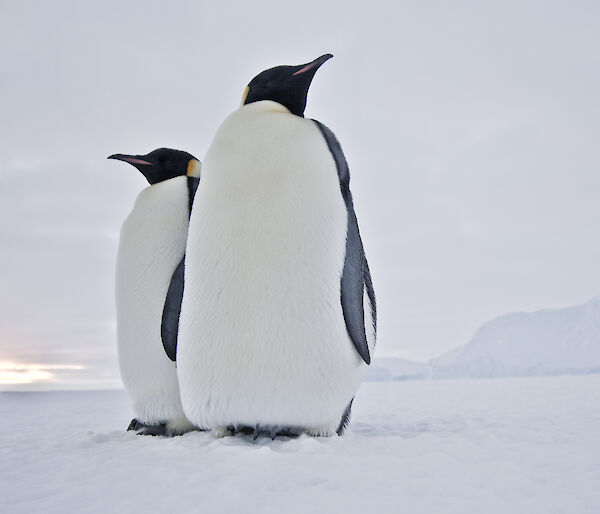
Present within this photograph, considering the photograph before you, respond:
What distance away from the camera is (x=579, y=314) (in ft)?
46.3

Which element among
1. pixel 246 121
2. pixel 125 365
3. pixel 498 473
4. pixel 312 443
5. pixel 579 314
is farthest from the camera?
pixel 579 314

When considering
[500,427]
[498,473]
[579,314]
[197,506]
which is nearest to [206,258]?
[197,506]

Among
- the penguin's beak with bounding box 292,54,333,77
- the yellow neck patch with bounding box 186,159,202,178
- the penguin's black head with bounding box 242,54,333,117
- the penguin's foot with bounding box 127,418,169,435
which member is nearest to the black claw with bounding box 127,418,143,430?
the penguin's foot with bounding box 127,418,169,435

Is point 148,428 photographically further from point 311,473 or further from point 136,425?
point 311,473

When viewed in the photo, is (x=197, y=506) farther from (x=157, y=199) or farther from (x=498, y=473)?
(x=157, y=199)

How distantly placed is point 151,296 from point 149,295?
1 cm

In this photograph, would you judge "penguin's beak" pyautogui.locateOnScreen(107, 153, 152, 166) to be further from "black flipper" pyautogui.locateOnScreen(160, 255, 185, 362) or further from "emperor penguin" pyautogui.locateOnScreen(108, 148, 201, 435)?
"black flipper" pyautogui.locateOnScreen(160, 255, 185, 362)

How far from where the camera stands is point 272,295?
203 cm

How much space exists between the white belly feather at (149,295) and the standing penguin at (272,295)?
0.28 m

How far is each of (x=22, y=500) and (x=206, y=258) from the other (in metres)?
1.01

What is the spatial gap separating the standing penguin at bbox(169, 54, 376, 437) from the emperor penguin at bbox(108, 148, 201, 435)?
10.2 inches

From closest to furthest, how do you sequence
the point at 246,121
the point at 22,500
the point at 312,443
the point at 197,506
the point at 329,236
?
the point at 197,506, the point at 22,500, the point at 312,443, the point at 329,236, the point at 246,121

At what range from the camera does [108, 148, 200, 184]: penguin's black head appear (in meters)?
2.87

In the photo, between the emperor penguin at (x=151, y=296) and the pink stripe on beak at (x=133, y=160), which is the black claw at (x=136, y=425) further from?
the pink stripe on beak at (x=133, y=160)
